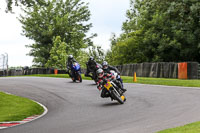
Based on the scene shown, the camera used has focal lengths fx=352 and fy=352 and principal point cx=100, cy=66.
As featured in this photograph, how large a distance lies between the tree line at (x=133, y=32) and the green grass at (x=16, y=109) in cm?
511

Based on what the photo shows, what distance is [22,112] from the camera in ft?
41.4

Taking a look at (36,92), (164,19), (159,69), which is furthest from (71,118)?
(164,19)

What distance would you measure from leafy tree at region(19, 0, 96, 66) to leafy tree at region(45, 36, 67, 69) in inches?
82.0

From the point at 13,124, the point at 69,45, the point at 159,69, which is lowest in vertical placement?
the point at 13,124

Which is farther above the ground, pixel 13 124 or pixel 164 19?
pixel 164 19

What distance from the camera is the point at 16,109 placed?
13.3 meters

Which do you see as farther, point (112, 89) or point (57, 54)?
point (57, 54)

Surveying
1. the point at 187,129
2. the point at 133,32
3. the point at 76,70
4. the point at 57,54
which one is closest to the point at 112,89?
the point at 187,129

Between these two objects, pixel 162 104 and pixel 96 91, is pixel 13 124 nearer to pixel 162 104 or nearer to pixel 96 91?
pixel 162 104

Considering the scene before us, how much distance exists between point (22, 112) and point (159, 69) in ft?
70.6

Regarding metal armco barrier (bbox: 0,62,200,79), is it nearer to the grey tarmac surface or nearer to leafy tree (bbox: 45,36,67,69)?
the grey tarmac surface

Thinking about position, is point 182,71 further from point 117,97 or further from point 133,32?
point 133,32

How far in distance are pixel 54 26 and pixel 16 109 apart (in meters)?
55.2

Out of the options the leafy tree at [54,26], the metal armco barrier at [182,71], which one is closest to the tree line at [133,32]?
the leafy tree at [54,26]
